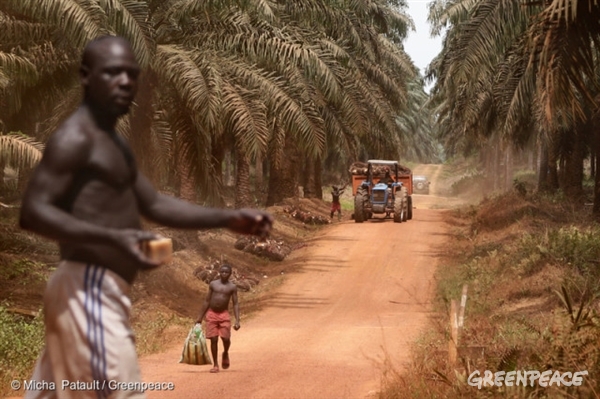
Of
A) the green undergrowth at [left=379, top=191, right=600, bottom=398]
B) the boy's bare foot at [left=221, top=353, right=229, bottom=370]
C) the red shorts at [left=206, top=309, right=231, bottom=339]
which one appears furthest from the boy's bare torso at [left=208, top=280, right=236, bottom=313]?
the green undergrowth at [left=379, top=191, right=600, bottom=398]

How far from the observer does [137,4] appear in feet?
51.3

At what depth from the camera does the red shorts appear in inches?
485

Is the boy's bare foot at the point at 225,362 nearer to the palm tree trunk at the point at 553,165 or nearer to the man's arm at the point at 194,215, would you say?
the man's arm at the point at 194,215

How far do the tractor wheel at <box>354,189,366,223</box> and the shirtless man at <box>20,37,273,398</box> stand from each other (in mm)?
30365

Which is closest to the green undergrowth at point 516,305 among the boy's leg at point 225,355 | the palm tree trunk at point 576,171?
the palm tree trunk at point 576,171

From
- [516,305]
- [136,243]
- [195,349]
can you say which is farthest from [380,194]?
[136,243]

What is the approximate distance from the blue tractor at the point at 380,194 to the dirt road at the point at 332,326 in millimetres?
1512

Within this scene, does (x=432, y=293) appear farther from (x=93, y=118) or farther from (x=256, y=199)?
(x=256, y=199)

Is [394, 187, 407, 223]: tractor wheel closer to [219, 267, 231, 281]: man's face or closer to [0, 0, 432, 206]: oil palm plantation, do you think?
[0, 0, 432, 206]: oil palm plantation

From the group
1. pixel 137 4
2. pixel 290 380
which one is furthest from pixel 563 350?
pixel 137 4

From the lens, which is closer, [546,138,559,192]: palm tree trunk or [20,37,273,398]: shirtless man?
[20,37,273,398]: shirtless man

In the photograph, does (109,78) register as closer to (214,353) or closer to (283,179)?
(214,353)

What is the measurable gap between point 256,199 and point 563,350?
3622 cm

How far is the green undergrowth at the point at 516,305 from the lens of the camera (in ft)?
25.3
